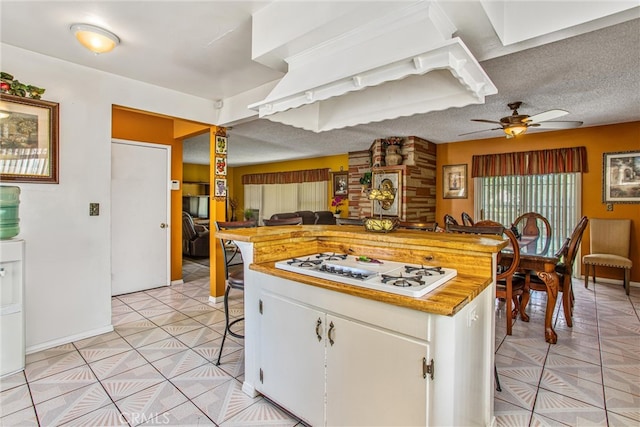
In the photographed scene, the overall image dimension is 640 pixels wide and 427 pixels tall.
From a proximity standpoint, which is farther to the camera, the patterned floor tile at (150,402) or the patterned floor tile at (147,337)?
the patterned floor tile at (147,337)

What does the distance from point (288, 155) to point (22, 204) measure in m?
5.67

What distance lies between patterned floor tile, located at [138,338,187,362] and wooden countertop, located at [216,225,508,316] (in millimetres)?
1242

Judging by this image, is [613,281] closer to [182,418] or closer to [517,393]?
[517,393]

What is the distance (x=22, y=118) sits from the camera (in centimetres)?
250

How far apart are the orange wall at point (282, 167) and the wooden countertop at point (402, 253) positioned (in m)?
4.51

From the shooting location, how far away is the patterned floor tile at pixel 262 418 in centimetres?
177

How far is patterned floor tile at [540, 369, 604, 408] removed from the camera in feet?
6.62

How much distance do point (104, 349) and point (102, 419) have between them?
1027 millimetres

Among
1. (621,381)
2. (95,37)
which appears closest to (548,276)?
(621,381)

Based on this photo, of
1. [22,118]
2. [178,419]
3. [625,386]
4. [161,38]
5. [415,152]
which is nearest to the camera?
[178,419]

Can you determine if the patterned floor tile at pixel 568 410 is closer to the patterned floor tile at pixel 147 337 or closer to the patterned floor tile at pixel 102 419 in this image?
the patterned floor tile at pixel 102 419

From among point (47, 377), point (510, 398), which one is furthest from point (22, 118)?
point (510, 398)

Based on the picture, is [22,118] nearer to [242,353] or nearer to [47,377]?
[47,377]

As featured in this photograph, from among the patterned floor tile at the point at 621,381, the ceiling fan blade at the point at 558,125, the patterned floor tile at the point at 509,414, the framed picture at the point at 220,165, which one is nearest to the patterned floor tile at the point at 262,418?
the patterned floor tile at the point at 509,414
